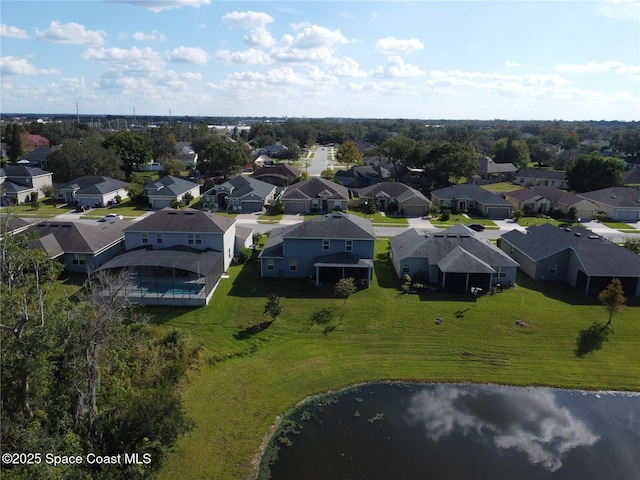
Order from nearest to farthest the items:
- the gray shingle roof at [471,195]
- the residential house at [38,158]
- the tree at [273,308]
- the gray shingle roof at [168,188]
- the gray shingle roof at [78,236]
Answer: the tree at [273,308] → the gray shingle roof at [78,236] → the gray shingle roof at [471,195] → the gray shingle roof at [168,188] → the residential house at [38,158]

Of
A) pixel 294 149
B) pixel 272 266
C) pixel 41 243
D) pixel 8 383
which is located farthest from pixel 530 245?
pixel 294 149

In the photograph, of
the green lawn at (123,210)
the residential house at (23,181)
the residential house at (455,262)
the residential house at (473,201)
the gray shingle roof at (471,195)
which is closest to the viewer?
the residential house at (455,262)

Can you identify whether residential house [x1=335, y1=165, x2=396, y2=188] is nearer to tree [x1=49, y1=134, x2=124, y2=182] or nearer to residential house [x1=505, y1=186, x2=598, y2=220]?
residential house [x1=505, y1=186, x2=598, y2=220]

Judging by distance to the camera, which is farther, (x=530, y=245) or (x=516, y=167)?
(x=516, y=167)

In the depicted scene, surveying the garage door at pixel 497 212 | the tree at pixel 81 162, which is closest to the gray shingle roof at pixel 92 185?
the tree at pixel 81 162

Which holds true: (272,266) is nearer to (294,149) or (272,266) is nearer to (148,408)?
(148,408)

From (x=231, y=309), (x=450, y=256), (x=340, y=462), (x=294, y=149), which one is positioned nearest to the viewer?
(x=340, y=462)

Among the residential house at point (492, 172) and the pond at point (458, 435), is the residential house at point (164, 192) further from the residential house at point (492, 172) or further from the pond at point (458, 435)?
the residential house at point (492, 172)
